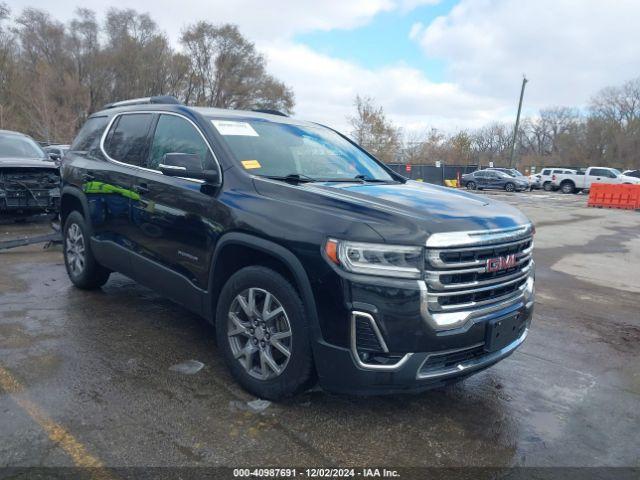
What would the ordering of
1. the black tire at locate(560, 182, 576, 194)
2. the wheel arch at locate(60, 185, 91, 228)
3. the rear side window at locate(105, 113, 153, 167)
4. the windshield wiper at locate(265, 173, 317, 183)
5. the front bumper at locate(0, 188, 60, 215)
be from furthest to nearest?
the black tire at locate(560, 182, 576, 194) → the front bumper at locate(0, 188, 60, 215) → the wheel arch at locate(60, 185, 91, 228) → the rear side window at locate(105, 113, 153, 167) → the windshield wiper at locate(265, 173, 317, 183)

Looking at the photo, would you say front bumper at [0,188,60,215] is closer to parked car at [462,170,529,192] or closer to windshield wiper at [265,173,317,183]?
windshield wiper at [265,173,317,183]

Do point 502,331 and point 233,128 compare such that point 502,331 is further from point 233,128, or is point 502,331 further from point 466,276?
point 233,128

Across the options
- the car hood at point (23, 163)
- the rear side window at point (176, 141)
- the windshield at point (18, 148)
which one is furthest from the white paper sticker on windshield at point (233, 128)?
the windshield at point (18, 148)

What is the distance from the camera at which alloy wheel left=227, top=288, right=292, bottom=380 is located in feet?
10.2

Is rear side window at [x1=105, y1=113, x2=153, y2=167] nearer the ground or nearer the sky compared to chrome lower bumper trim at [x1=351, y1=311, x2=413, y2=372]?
nearer the sky

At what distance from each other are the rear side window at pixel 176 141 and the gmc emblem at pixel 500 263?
2.03m

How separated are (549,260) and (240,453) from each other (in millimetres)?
7899

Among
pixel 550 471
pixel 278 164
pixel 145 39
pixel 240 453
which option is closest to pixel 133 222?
pixel 278 164

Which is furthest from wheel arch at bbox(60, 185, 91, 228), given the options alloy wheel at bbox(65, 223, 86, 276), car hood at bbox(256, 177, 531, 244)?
car hood at bbox(256, 177, 531, 244)

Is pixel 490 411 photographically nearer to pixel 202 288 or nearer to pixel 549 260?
pixel 202 288

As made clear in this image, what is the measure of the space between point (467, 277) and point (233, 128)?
2.13 meters

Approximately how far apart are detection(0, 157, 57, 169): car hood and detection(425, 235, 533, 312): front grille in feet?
27.9

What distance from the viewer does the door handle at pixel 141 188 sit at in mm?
4195

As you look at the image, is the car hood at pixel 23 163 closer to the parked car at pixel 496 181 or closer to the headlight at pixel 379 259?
the headlight at pixel 379 259
